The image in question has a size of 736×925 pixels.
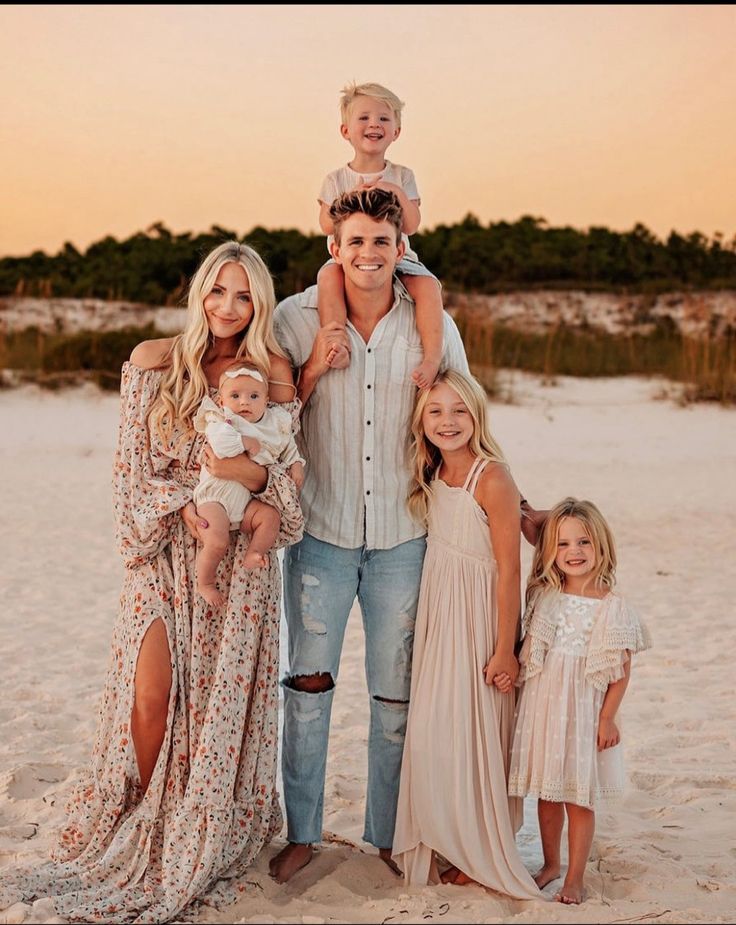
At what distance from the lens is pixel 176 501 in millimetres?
3727

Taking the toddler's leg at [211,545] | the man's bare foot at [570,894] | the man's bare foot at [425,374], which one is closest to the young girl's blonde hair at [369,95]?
the man's bare foot at [425,374]

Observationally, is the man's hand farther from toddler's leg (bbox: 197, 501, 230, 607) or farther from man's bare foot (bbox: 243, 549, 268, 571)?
toddler's leg (bbox: 197, 501, 230, 607)

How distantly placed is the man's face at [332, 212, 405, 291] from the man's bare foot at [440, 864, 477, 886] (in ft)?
6.26

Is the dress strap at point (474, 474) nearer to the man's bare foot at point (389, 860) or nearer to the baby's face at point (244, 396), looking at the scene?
the baby's face at point (244, 396)

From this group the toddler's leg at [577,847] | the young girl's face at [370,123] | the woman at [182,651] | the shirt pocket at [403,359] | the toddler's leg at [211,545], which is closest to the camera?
the toddler's leg at [211,545]

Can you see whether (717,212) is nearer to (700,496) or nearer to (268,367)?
(700,496)

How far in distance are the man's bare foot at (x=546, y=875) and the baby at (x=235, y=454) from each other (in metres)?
1.40

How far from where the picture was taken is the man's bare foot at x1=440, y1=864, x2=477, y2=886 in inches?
151

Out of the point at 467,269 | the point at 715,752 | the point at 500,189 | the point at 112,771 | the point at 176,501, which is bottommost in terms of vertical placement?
the point at 715,752

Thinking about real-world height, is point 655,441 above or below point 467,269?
below

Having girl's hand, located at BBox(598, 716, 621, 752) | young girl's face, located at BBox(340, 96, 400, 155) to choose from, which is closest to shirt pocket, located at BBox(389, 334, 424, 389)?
young girl's face, located at BBox(340, 96, 400, 155)

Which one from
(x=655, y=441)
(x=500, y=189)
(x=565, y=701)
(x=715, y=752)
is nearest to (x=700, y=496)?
(x=655, y=441)

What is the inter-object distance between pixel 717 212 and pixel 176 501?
19.6 m

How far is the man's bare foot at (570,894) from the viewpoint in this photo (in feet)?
12.4
